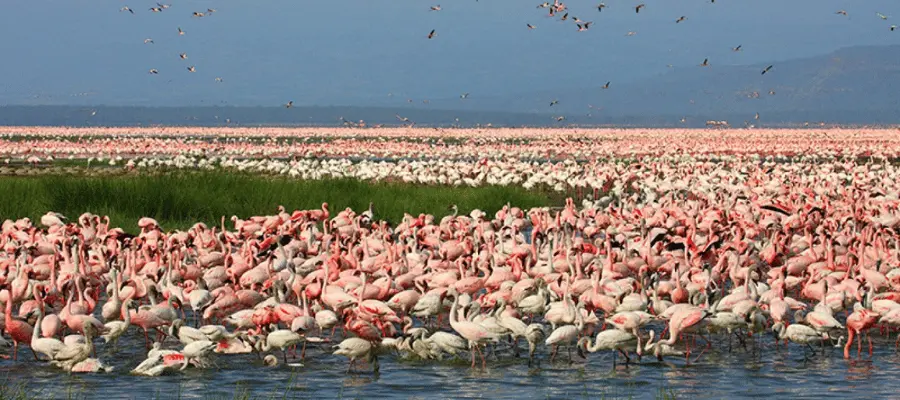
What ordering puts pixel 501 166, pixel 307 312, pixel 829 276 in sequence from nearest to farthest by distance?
pixel 307 312, pixel 829 276, pixel 501 166

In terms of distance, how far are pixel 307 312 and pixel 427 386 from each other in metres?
1.97

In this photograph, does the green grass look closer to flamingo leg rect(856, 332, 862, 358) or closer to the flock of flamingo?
the flock of flamingo

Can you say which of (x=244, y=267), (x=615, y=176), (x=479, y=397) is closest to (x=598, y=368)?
(x=479, y=397)

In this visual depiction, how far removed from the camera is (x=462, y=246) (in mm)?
18781

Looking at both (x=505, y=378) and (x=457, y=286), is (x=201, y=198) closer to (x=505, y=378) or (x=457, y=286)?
(x=457, y=286)

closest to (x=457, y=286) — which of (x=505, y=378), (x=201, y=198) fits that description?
(x=505, y=378)

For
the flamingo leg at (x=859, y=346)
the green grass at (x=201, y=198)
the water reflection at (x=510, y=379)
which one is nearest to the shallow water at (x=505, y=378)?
the water reflection at (x=510, y=379)

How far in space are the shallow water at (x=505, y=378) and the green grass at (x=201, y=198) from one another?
1083 cm

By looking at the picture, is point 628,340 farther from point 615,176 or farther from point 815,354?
point 615,176

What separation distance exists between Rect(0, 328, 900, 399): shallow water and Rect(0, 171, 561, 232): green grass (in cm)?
1083

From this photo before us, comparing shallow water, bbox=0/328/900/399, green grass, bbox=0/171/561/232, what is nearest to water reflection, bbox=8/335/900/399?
shallow water, bbox=0/328/900/399

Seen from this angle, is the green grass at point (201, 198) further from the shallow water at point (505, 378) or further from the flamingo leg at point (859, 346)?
the flamingo leg at point (859, 346)

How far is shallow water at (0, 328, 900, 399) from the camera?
11617mm

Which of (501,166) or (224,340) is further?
(501,166)
